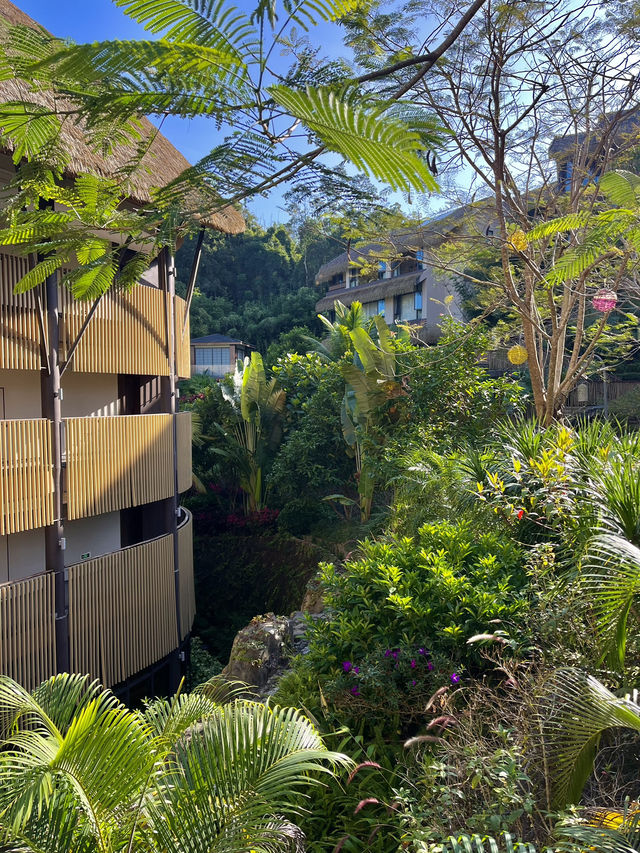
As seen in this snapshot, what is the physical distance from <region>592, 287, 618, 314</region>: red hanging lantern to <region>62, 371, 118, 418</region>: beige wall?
28.1 feet

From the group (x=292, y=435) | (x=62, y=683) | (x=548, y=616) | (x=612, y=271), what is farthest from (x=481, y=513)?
(x=292, y=435)

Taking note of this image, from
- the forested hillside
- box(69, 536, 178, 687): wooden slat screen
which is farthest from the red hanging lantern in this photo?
the forested hillside

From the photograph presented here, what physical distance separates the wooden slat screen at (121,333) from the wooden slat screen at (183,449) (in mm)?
1201

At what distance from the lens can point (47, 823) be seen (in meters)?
3.30

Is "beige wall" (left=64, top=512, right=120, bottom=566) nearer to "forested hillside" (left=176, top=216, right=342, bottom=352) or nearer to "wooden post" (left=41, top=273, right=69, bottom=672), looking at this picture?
"wooden post" (left=41, top=273, right=69, bottom=672)

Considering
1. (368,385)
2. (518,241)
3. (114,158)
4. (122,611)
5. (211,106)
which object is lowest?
(122,611)

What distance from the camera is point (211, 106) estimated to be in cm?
199

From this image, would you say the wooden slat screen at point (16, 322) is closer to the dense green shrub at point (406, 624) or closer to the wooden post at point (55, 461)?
the wooden post at point (55, 461)

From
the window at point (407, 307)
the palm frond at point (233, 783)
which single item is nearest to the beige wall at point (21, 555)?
the palm frond at point (233, 783)

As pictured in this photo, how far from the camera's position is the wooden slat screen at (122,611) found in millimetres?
8820

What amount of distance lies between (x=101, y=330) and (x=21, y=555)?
3.80 metres

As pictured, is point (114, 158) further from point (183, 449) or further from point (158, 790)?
point (158, 790)

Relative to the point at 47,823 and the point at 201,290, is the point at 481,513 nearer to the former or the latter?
the point at 47,823

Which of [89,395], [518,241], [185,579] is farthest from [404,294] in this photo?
[518,241]
